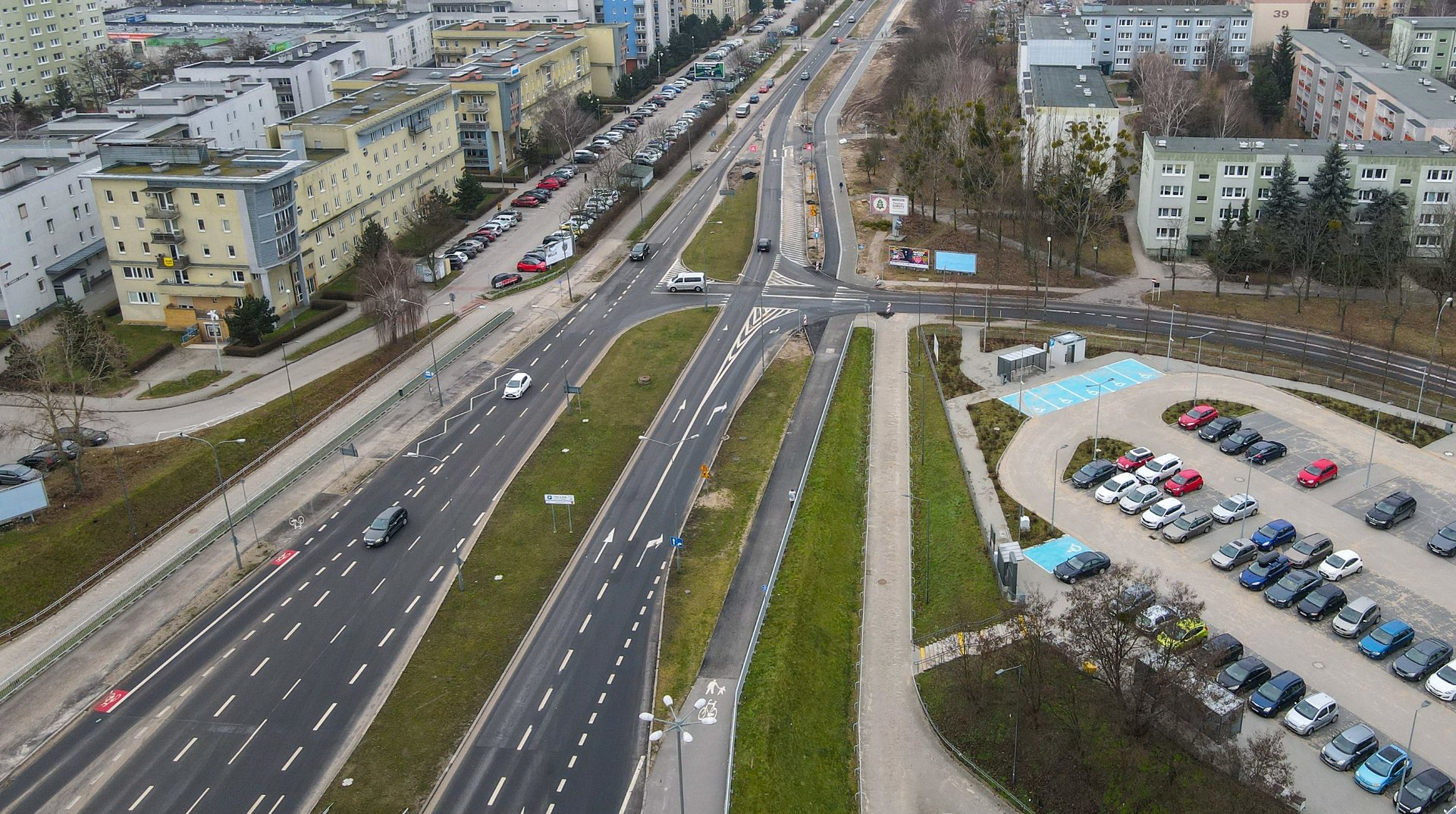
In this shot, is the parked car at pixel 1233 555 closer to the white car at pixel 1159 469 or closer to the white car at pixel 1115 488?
the white car at pixel 1115 488

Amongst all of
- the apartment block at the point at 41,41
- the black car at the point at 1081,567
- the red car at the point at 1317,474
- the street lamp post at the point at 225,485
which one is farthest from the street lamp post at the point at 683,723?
the apartment block at the point at 41,41

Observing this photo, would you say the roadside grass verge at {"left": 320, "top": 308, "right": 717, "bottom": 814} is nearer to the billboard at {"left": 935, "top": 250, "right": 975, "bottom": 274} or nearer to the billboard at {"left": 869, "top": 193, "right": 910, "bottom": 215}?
the billboard at {"left": 935, "top": 250, "right": 975, "bottom": 274}

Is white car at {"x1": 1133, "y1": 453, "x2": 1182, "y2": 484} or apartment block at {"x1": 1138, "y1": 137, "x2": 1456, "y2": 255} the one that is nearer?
white car at {"x1": 1133, "y1": 453, "x2": 1182, "y2": 484}

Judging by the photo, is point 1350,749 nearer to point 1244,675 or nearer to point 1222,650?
point 1244,675

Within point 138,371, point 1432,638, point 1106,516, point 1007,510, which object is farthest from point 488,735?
point 138,371

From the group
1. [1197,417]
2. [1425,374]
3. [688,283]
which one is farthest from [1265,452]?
[688,283]

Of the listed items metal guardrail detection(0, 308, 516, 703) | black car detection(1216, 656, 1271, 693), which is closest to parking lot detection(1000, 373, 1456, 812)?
black car detection(1216, 656, 1271, 693)

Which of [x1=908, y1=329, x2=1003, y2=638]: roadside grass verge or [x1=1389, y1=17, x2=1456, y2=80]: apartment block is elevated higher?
[x1=1389, y1=17, x2=1456, y2=80]: apartment block
